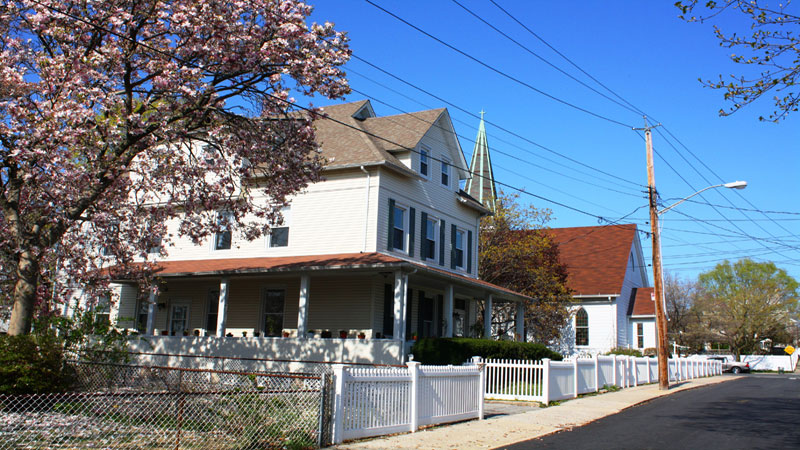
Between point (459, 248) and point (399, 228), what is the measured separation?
5.29 m

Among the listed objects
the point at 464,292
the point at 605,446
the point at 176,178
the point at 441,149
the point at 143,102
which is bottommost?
the point at 605,446

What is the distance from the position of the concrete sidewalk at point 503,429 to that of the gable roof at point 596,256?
2351cm

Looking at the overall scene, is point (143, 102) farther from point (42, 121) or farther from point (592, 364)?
point (592, 364)

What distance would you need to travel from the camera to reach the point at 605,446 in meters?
10.2

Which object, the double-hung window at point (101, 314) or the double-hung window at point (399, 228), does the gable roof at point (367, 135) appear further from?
the double-hung window at point (101, 314)

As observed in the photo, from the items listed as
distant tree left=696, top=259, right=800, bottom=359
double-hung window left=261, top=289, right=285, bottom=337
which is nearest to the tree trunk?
double-hung window left=261, top=289, right=285, bottom=337

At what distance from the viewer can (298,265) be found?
65.7 feet

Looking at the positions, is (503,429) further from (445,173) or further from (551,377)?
(445,173)

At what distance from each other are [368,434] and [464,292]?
16.8m

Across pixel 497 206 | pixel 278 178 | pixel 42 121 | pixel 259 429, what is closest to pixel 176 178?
pixel 278 178

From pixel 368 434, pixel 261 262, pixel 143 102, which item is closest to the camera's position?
pixel 368 434

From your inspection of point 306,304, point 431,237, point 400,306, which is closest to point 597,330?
point 431,237

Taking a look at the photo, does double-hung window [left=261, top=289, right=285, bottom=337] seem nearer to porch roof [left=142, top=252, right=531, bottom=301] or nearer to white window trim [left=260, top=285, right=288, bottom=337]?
white window trim [left=260, top=285, right=288, bottom=337]

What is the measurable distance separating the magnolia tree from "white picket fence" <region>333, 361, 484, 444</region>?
22.6 feet
